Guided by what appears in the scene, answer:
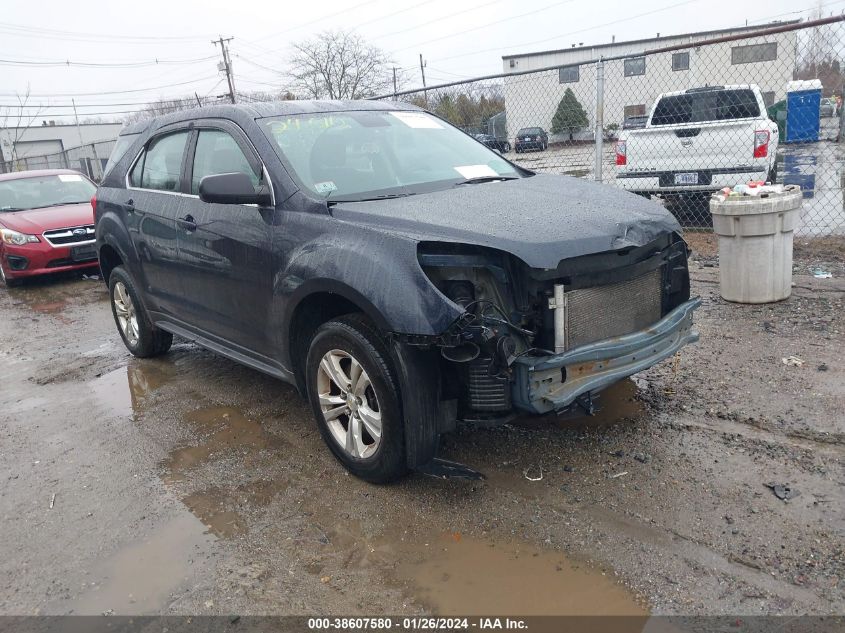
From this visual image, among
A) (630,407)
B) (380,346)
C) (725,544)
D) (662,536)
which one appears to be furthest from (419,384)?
(630,407)

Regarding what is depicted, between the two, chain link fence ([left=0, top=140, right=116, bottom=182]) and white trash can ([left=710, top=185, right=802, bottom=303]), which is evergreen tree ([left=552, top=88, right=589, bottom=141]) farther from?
chain link fence ([left=0, top=140, right=116, bottom=182])

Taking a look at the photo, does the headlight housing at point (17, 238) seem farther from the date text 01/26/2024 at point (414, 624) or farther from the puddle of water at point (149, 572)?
the date text 01/26/2024 at point (414, 624)

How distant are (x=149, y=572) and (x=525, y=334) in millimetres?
2001

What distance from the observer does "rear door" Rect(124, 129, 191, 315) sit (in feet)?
15.5

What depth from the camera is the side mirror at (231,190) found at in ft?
12.0

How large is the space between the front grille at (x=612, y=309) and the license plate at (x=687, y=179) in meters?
5.97

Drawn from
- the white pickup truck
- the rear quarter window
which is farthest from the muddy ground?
the white pickup truck

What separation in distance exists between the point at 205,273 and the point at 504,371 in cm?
234

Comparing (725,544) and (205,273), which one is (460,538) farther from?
(205,273)

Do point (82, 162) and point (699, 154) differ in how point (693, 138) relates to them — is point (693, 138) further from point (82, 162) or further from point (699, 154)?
point (82, 162)

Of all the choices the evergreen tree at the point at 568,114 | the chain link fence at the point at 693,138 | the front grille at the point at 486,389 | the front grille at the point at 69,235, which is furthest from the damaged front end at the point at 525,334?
the evergreen tree at the point at 568,114

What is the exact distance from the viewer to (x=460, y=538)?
121 inches

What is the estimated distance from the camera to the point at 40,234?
9.58 metres

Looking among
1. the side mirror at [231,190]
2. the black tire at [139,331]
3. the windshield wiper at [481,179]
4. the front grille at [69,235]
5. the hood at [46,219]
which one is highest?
the side mirror at [231,190]
